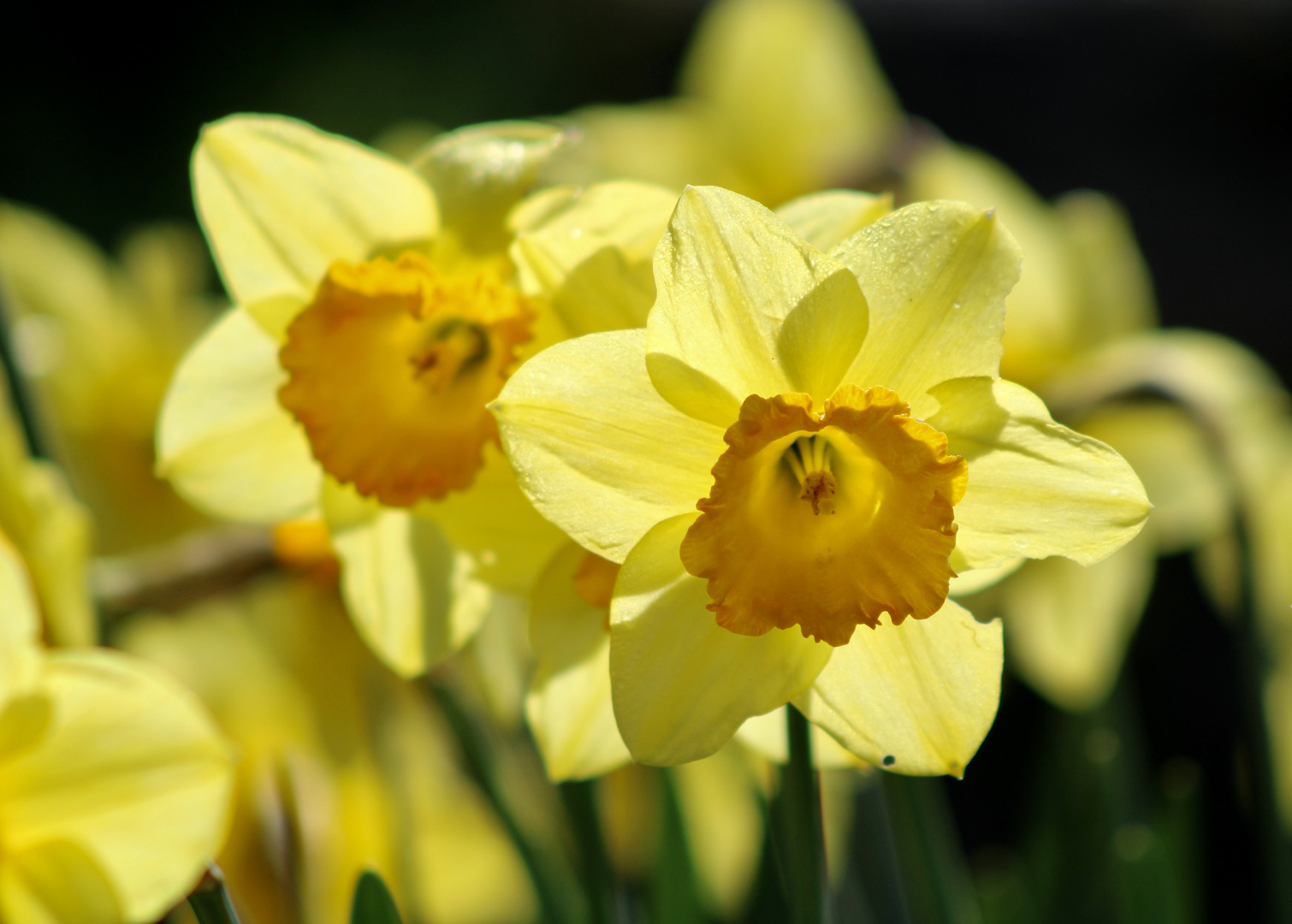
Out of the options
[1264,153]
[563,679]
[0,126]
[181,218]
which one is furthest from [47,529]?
[0,126]

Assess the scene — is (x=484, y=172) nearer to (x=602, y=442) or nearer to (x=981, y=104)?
(x=602, y=442)

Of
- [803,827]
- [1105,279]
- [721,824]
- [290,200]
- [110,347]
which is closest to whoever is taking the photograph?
[803,827]

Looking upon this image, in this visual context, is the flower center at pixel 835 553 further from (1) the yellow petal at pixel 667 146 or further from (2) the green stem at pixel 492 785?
(1) the yellow petal at pixel 667 146

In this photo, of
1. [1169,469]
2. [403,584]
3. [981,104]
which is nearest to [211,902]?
[403,584]

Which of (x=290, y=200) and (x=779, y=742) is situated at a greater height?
(x=290, y=200)

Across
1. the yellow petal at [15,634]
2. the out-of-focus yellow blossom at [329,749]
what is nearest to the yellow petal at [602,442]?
the yellow petal at [15,634]

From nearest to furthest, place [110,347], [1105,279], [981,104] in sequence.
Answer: [1105,279]
[110,347]
[981,104]

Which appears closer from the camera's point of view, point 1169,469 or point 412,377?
point 412,377
